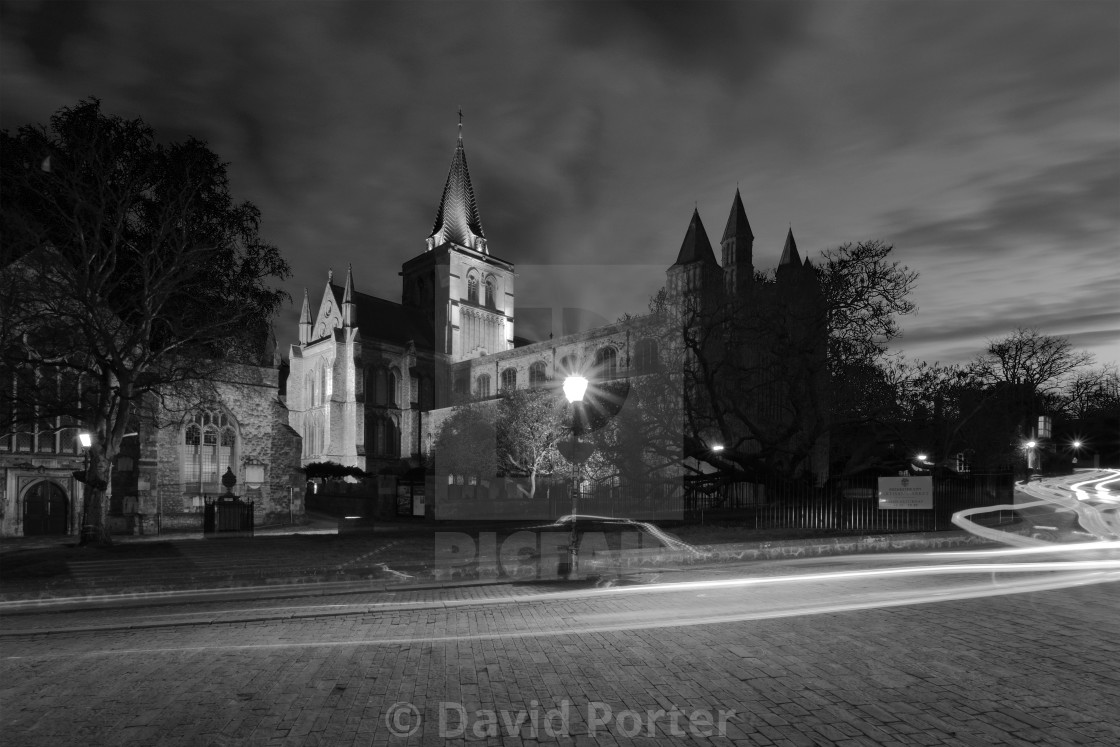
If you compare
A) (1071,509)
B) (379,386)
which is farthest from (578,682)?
(379,386)

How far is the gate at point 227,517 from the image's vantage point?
21938 mm

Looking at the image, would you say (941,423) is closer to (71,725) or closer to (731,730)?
(731,730)

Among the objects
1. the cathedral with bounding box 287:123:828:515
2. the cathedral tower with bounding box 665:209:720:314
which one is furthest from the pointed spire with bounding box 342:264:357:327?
the cathedral tower with bounding box 665:209:720:314

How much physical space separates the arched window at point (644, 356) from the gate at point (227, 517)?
1729 cm

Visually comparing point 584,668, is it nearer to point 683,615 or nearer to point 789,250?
point 683,615

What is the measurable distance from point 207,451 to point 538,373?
132 feet

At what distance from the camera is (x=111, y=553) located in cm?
1461

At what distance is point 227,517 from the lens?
2216cm

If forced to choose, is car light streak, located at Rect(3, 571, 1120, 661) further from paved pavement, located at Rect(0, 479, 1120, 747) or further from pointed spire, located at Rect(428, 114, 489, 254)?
pointed spire, located at Rect(428, 114, 489, 254)

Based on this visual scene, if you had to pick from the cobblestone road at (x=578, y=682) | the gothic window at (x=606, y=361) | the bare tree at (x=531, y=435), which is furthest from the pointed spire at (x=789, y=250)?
the cobblestone road at (x=578, y=682)

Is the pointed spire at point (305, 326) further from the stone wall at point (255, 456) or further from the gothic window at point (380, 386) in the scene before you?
Result: the stone wall at point (255, 456)

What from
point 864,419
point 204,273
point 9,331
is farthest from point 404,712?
point 204,273

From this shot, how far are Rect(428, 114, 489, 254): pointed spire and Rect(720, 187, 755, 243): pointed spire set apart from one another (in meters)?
37.3

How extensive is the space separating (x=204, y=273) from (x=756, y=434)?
17.5 metres
